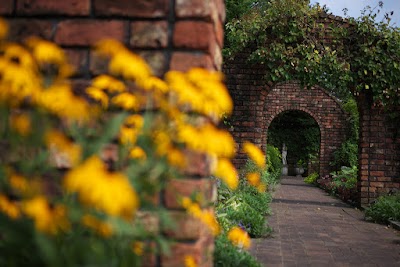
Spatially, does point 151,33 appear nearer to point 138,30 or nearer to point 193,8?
point 138,30

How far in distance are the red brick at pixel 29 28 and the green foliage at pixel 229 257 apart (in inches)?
83.6

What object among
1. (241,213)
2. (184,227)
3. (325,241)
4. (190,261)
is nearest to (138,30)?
(184,227)

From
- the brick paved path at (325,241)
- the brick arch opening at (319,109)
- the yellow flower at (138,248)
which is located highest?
the brick arch opening at (319,109)

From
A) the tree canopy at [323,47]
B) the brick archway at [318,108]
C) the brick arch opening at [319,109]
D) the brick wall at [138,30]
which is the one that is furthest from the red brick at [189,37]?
the brick archway at [318,108]

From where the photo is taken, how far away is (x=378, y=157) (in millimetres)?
9320

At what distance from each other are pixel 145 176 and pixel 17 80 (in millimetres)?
410

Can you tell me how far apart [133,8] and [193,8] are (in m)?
0.20

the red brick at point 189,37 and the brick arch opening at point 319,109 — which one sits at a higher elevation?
the brick arch opening at point 319,109

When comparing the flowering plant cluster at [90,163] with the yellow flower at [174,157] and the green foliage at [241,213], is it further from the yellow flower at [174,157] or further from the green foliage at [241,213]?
the green foliage at [241,213]

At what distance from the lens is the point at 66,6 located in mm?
1618

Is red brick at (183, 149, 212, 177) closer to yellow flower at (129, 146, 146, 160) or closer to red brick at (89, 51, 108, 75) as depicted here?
yellow flower at (129, 146, 146, 160)

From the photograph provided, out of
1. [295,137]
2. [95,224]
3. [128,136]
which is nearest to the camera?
[95,224]

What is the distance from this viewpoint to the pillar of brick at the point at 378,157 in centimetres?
927

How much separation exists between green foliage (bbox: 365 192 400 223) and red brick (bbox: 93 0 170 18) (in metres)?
7.02
